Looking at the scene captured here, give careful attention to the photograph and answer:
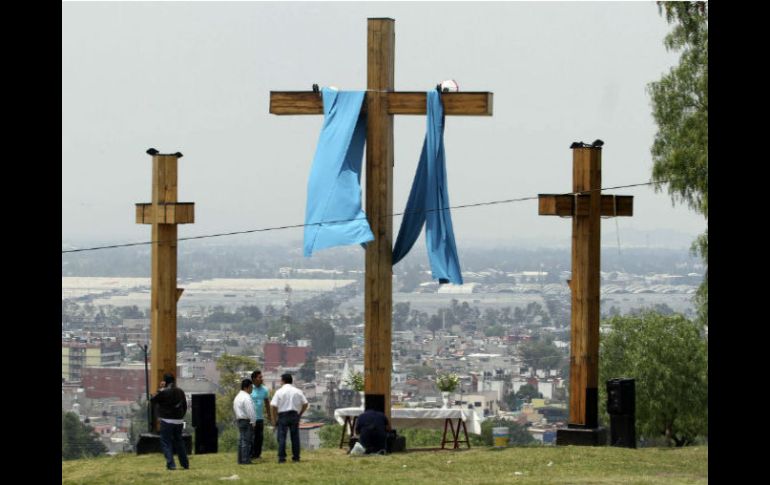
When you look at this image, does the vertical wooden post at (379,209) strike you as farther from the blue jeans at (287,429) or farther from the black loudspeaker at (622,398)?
the black loudspeaker at (622,398)

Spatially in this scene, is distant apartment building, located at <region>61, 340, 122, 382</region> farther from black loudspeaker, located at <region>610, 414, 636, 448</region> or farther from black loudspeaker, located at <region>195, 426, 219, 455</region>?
black loudspeaker, located at <region>610, 414, 636, 448</region>

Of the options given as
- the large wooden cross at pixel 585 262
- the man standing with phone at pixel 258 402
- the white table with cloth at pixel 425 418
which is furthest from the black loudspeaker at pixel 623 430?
the man standing with phone at pixel 258 402

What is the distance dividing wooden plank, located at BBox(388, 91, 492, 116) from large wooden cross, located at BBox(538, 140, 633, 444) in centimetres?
145

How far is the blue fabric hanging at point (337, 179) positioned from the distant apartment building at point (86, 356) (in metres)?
22.7

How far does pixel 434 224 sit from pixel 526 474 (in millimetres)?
3463

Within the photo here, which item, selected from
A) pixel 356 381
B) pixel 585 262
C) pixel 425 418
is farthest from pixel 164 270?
pixel 585 262

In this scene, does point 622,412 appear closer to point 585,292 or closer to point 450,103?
point 585,292

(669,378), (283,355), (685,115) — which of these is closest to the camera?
(685,115)

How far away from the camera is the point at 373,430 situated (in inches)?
634

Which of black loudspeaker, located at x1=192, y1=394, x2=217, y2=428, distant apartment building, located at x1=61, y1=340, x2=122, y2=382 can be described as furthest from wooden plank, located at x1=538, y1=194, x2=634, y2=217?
distant apartment building, located at x1=61, y1=340, x2=122, y2=382

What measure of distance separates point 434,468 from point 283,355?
40206 millimetres

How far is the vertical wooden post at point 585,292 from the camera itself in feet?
55.8
